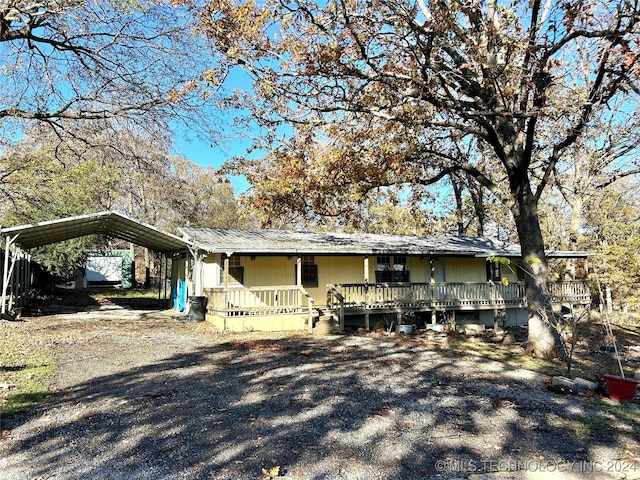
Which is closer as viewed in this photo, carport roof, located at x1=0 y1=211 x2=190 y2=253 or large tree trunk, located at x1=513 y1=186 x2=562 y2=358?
large tree trunk, located at x1=513 y1=186 x2=562 y2=358

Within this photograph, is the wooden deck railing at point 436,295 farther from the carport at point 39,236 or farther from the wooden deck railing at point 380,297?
the carport at point 39,236

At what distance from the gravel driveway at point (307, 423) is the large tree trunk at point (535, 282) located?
2.32 metres

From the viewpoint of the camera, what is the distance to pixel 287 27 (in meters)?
8.73

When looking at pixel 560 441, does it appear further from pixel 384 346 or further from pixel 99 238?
pixel 99 238

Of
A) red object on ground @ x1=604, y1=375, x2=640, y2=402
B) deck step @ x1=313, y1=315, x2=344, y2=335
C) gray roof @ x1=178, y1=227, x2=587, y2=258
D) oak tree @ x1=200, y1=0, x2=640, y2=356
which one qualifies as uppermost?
oak tree @ x1=200, y1=0, x2=640, y2=356

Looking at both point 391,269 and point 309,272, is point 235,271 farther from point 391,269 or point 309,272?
point 391,269

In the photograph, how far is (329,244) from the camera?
17.0 metres

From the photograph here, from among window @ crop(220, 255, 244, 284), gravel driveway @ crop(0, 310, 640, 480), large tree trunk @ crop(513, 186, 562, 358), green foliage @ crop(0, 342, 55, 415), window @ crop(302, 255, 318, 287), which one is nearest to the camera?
gravel driveway @ crop(0, 310, 640, 480)

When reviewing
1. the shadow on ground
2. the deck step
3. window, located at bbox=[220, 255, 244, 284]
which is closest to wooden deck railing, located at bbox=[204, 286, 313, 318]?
the deck step

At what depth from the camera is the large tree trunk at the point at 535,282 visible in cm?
1023

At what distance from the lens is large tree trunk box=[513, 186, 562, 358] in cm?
1023

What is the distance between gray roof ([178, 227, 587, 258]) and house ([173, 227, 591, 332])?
4 centimetres

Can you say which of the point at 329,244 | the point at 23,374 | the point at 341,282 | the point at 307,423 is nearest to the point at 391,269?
the point at 341,282

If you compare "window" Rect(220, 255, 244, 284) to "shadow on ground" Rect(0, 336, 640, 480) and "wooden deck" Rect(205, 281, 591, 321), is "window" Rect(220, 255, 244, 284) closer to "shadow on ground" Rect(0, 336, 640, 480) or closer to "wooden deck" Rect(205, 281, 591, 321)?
"wooden deck" Rect(205, 281, 591, 321)
